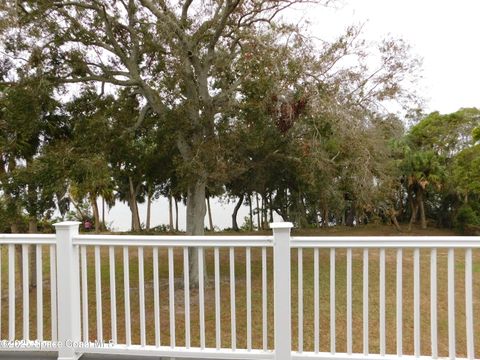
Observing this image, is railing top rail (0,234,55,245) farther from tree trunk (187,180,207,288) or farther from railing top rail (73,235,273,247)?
tree trunk (187,180,207,288)

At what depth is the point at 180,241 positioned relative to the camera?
2.33 metres

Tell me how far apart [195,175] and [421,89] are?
4222mm

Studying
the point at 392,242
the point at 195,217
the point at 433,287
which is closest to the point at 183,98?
the point at 195,217

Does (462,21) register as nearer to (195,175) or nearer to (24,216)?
(195,175)

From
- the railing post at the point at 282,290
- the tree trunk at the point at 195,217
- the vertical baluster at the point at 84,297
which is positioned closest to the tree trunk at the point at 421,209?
the tree trunk at the point at 195,217

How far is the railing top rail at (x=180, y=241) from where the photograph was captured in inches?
90.0

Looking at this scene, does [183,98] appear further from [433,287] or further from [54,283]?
[433,287]

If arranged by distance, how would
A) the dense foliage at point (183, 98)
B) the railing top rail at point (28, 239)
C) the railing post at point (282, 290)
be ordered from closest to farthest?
the railing post at point (282, 290)
the railing top rail at point (28, 239)
the dense foliage at point (183, 98)

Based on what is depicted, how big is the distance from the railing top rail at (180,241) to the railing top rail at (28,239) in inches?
6.1

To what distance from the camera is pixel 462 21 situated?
884 centimetres

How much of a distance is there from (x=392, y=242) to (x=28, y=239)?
2272mm

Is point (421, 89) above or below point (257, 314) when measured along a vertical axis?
above

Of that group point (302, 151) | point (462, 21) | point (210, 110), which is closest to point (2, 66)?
point (210, 110)

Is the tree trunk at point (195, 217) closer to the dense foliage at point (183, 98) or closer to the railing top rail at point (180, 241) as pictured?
the dense foliage at point (183, 98)
